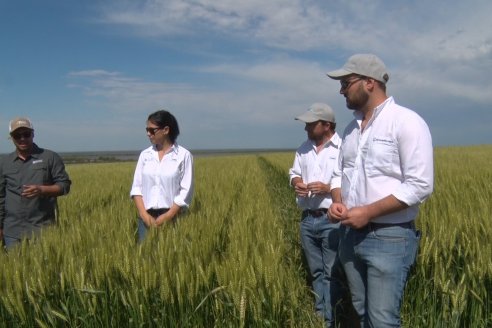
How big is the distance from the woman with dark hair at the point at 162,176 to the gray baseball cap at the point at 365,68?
1.63 meters

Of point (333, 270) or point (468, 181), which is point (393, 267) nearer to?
point (333, 270)

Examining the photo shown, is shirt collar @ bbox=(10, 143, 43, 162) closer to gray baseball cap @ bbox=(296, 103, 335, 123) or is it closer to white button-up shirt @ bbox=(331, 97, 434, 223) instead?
gray baseball cap @ bbox=(296, 103, 335, 123)

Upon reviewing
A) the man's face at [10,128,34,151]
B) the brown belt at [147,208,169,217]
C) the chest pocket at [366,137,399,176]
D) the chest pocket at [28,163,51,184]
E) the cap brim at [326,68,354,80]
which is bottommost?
the brown belt at [147,208,169,217]

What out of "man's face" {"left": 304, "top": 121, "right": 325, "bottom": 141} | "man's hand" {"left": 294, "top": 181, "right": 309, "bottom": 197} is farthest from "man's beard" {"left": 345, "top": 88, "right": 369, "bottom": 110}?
"man's hand" {"left": 294, "top": 181, "right": 309, "bottom": 197}

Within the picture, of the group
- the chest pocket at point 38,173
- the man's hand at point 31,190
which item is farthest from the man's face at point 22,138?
the man's hand at point 31,190

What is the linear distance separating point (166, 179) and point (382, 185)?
1.82m

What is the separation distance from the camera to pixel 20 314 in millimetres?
2219

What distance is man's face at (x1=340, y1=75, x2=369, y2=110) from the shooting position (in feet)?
6.87

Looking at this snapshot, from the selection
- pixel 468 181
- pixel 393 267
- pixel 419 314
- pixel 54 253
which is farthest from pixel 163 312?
pixel 468 181

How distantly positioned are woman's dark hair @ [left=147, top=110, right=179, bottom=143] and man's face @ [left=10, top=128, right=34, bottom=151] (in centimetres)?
103

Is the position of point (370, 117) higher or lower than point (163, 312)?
higher

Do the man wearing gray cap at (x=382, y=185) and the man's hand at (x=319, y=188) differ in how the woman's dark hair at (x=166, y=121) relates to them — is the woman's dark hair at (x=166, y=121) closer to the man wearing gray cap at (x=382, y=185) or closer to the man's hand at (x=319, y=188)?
the man's hand at (x=319, y=188)

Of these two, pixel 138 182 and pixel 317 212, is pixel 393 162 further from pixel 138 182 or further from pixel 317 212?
pixel 138 182

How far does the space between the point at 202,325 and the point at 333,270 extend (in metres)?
1.16
